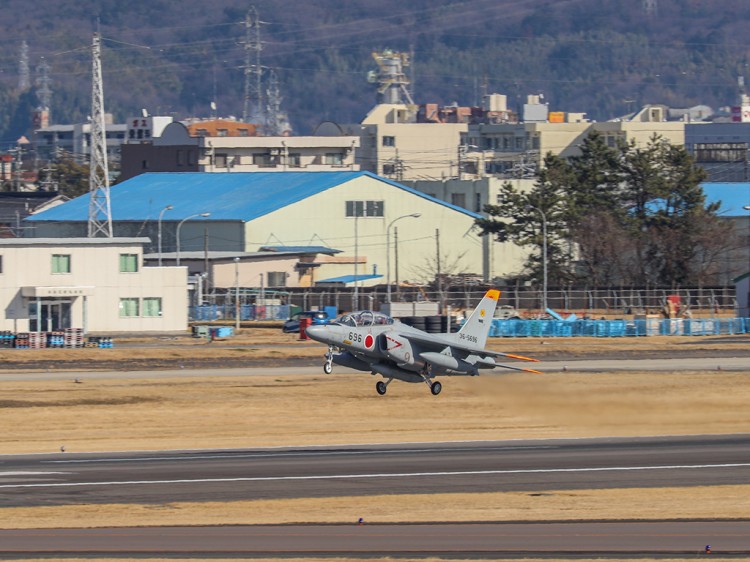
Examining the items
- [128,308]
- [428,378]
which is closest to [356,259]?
[128,308]

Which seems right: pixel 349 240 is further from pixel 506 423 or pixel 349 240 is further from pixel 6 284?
pixel 506 423

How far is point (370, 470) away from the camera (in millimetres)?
40219

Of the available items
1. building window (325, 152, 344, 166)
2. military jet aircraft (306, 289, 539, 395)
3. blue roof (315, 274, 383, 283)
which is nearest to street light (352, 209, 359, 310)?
blue roof (315, 274, 383, 283)

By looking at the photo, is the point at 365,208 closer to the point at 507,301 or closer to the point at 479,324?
the point at 507,301

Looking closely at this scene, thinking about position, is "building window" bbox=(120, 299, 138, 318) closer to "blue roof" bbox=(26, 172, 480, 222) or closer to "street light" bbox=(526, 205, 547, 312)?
"street light" bbox=(526, 205, 547, 312)

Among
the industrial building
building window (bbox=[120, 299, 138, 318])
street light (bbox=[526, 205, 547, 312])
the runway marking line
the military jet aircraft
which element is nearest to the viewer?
the runway marking line

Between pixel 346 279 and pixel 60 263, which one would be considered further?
pixel 346 279

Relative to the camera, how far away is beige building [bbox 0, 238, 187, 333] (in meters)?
89.0

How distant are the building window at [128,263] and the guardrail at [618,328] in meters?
26.8

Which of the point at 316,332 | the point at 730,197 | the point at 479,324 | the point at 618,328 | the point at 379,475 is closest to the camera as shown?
the point at 379,475

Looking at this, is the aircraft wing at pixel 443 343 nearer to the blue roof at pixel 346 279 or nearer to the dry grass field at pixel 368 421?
the dry grass field at pixel 368 421

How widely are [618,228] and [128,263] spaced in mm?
57164

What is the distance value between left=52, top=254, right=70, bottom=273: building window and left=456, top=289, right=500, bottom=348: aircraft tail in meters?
44.1

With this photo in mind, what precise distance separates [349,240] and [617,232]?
28.5 metres
